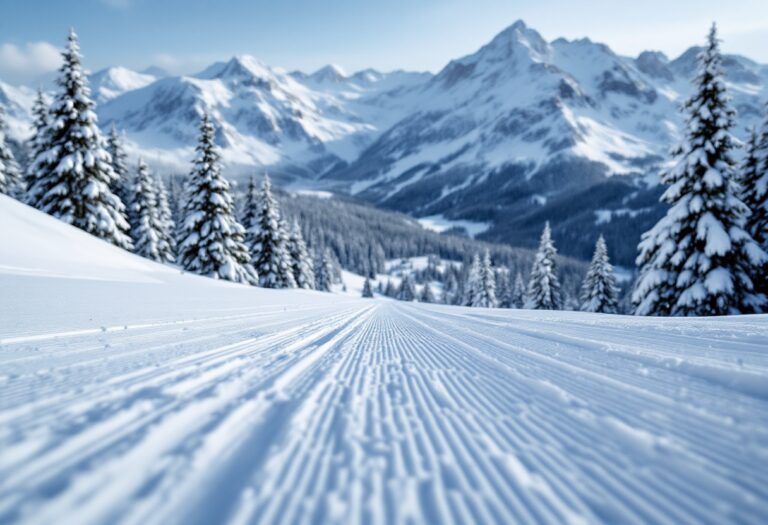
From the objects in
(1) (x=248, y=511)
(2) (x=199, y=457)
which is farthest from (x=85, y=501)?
(1) (x=248, y=511)

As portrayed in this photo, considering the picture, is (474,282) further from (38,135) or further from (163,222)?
(38,135)

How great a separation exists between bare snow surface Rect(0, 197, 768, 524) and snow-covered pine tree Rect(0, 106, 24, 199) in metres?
34.6

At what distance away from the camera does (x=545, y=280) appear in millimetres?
31797

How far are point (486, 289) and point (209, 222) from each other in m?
29.3

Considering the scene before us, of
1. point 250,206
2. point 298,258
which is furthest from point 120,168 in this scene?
point 298,258

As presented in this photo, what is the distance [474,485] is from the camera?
4.34ft

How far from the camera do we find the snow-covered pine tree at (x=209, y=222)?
2206 cm

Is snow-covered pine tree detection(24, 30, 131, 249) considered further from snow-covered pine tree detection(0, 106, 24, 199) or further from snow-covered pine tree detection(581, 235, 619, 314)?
snow-covered pine tree detection(581, 235, 619, 314)

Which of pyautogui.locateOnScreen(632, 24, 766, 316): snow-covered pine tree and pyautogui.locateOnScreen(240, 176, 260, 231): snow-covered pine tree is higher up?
pyautogui.locateOnScreen(240, 176, 260, 231): snow-covered pine tree

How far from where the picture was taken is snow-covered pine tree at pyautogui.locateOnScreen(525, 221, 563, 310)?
3167cm

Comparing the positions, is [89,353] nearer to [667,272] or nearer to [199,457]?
[199,457]

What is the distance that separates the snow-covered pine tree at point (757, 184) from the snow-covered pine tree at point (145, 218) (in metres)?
36.1

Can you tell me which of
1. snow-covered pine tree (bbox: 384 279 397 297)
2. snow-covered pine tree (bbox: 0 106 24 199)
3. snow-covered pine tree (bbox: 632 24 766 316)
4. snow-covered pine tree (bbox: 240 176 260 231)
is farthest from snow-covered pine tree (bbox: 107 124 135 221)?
snow-covered pine tree (bbox: 384 279 397 297)

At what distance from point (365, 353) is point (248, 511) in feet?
8.63
